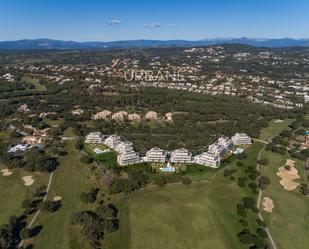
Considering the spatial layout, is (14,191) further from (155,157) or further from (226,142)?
(226,142)

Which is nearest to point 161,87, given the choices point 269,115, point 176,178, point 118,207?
point 269,115

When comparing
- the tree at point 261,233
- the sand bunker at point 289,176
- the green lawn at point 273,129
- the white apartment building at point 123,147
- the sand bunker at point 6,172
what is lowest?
the green lawn at point 273,129

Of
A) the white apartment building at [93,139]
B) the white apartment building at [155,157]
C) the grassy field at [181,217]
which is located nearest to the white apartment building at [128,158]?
the white apartment building at [155,157]

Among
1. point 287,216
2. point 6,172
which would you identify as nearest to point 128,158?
point 6,172

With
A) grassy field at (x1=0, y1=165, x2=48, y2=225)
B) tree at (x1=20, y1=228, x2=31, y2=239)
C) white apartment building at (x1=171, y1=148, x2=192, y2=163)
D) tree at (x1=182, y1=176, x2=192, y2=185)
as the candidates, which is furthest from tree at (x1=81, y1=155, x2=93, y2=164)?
tree at (x1=20, y1=228, x2=31, y2=239)

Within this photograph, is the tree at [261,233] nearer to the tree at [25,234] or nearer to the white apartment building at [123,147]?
the tree at [25,234]

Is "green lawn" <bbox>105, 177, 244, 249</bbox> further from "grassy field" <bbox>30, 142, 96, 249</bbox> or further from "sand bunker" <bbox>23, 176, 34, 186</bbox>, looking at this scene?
"sand bunker" <bbox>23, 176, 34, 186</bbox>
